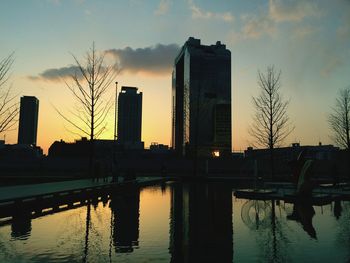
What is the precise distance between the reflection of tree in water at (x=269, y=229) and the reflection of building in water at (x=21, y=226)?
20.5 feet

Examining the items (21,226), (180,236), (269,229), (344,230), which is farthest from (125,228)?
(344,230)

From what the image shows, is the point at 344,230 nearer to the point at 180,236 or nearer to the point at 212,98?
the point at 180,236

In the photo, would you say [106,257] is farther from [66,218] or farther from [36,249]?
[66,218]

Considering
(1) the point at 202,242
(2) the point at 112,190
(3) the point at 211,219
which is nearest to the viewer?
(1) the point at 202,242

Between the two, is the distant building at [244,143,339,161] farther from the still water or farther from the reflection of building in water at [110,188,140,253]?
the reflection of building in water at [110,188,140,253]

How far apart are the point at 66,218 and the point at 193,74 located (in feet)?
412

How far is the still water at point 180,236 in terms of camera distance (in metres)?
7.58

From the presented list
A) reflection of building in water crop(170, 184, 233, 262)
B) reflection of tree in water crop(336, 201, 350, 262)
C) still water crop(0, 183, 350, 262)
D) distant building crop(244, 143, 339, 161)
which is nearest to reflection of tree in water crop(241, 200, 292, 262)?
still water crop(0, 183, 350, 262)

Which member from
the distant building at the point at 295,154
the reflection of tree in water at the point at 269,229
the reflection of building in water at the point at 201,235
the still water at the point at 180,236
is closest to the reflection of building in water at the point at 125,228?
the still water at the point at 180,236

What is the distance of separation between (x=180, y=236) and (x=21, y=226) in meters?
5.25

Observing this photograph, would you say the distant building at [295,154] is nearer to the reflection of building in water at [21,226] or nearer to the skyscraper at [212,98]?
the skyscraper at [212,98]

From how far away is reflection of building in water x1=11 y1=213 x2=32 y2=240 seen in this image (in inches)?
384

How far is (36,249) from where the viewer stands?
8102mm

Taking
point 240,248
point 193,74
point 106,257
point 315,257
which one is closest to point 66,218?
point 106,257
